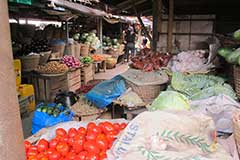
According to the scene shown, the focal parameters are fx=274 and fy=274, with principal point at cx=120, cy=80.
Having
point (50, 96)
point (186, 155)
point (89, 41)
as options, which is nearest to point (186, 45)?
point (50, 96)

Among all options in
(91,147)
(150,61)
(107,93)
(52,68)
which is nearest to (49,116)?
(107,93)

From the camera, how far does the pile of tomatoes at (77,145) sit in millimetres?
1833

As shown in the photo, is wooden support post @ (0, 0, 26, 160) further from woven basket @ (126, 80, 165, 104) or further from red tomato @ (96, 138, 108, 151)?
woven basket @ (126, 80, 165, 104)

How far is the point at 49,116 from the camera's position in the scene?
388 centimetres

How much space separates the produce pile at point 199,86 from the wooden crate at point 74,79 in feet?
15.6

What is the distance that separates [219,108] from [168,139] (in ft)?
4.06

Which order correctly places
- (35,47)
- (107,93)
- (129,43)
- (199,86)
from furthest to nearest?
(129,43), (35,47), (107,93), (199,86)

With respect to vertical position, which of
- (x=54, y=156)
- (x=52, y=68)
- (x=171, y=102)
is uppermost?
(x=171, y=102)

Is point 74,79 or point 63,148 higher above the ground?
point 63,148

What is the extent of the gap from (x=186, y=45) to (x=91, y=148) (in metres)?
3.74

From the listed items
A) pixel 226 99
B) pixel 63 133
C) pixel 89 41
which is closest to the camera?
pixel 63 133

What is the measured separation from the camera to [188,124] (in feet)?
5.19

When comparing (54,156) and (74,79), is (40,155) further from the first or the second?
(74,79)

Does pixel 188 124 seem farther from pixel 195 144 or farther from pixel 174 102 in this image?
pixel 174 102
